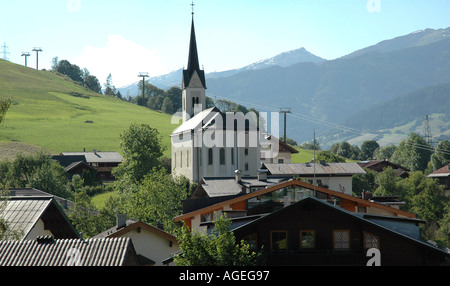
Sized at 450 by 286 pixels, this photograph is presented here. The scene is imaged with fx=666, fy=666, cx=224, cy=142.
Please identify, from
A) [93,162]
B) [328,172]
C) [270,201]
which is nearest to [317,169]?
[328,172]

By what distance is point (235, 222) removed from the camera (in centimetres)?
2562

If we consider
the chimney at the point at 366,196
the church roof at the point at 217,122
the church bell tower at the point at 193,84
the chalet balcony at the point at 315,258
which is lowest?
the chalet balcony at the point at 315,258

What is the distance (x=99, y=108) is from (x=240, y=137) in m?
79.4

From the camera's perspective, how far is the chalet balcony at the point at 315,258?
78.1 feet

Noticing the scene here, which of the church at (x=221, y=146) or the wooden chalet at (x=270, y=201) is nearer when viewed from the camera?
the wooden chalet at (x=270, y=201)

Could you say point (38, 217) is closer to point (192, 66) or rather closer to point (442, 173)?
point (192, 66)

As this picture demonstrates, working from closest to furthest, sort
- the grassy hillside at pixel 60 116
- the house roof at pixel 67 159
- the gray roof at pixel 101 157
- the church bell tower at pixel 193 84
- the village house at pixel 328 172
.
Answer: the village house at pixel 328 172 < the church bell tower at pixel 193 84 < the house roof at pixel 67 159 < the gray roof at pixel 101 157 < the grassy hillside at pixel 60 116

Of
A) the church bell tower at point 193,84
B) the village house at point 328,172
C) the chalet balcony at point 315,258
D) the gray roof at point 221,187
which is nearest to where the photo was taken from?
the chalet balcony at point 315,258

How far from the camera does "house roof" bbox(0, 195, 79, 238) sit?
24188 millimetres

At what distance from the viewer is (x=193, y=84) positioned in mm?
85688

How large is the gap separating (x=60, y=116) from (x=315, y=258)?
114530mm

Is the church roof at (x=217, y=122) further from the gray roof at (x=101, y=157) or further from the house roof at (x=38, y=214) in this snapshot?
the house roof at (x=38, y=214)

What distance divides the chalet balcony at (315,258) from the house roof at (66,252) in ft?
27.5

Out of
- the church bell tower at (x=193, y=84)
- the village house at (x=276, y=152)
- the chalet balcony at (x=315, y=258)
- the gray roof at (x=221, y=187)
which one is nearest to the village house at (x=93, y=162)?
the church bell tower at (x=193, y=84)
